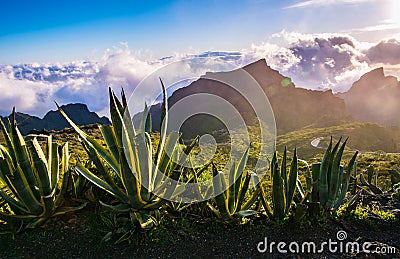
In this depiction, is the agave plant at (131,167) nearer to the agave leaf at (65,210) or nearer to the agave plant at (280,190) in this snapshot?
the agave leaf at (65,210)


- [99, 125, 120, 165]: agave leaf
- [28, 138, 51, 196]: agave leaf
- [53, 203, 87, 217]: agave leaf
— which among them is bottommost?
[53, 203, 87, 217]: agave leaf

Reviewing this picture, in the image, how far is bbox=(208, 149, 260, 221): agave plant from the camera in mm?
4094

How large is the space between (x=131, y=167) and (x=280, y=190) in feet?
6.08

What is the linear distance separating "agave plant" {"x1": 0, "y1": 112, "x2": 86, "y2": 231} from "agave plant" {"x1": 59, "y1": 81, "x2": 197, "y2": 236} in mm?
408

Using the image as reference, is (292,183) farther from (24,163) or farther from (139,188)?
(24,163)

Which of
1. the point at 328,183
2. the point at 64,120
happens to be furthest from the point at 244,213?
the point at 64,120

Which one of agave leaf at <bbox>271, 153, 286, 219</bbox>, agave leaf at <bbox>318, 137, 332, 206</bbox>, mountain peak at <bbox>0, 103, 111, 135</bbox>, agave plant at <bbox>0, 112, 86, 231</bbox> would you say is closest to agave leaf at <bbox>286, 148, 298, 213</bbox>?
agave leaf at <bbox>271, 153, 286, 219</bbox>

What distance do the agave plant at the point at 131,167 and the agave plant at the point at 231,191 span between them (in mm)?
517

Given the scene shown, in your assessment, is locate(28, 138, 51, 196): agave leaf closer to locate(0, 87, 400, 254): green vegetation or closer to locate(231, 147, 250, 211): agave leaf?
locate(0, 87, 400, 254): green vegetation

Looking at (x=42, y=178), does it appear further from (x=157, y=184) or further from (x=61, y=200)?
(x=157, y=184)

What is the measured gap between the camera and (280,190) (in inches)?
168

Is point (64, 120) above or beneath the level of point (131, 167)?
above

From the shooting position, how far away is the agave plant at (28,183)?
3.68 meters

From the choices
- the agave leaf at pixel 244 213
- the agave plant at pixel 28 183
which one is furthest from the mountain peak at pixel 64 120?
the agave leaf at pixel 244 213
